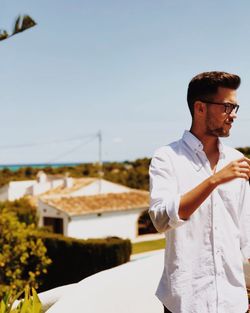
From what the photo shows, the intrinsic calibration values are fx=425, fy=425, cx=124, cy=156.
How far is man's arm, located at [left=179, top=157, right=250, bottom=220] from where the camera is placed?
1.87 m

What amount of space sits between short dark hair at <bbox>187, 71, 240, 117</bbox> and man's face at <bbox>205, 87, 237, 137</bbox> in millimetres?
30

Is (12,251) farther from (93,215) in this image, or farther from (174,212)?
(93,215)

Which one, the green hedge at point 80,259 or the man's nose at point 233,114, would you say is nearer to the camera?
the man's nose at point 233,114

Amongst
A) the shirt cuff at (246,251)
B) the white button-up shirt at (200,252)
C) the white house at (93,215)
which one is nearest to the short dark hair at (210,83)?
the white button-up shirt at (200,252)

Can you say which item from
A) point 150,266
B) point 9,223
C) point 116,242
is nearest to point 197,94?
point 150,266

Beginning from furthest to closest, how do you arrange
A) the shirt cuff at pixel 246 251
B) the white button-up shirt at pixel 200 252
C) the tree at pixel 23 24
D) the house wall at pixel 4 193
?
1. the house wall at pixel 4 193
2. the tree at pixel 23 24
3. the shirt cuff at pixel 246 251
4. the white button-up shirt at pixel 200 252

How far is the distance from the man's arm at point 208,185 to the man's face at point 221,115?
1.14ft

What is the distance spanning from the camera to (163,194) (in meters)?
2.06

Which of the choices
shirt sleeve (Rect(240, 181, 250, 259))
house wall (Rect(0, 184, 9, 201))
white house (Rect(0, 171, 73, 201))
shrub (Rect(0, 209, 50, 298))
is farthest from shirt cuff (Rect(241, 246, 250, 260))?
house wall (Rect(0, 184, 9, 201))

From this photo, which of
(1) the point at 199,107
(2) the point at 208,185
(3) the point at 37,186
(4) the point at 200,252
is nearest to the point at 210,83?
(1) the point at 199,107

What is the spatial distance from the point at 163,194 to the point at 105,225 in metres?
29.9

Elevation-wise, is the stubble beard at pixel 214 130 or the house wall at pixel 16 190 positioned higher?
the stubble beard at pixel 214 130

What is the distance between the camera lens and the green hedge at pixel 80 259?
18.2 meters

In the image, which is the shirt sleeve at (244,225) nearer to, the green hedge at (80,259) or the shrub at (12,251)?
the shrub at (12,251)
